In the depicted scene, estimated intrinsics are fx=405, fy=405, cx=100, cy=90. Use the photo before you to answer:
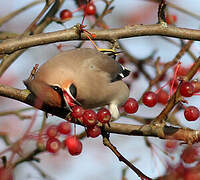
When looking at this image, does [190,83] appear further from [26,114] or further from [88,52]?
[26,114]

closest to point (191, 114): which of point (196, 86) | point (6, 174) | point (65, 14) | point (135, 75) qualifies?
point (196, 86)

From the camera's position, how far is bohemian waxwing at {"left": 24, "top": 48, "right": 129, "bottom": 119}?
2.52m

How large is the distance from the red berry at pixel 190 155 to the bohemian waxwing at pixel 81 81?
956 millimetres

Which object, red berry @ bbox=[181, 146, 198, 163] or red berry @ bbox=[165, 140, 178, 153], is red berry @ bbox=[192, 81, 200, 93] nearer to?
red berry @ bbox=[165, 140, 178, 153]

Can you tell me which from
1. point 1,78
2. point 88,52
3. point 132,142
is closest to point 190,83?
point 88,52

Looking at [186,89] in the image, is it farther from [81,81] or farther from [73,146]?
[81,81]

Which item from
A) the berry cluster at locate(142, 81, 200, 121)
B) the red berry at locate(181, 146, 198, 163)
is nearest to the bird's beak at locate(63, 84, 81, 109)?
the berry cluster at locate(142, 81, 200, 121)

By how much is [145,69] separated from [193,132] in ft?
7.45

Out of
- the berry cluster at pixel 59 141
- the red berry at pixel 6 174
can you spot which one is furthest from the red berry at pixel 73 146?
the red berry at pixel 6 174

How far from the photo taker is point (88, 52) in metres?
3.27

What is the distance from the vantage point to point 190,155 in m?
1.75

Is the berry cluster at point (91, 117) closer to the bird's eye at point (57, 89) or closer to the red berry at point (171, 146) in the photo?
the bird's eye at point (57, 89)

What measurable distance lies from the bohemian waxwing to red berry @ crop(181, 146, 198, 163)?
956 millimetres

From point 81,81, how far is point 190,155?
54.4 inches
